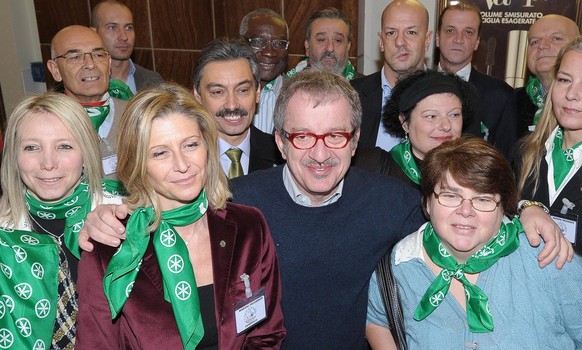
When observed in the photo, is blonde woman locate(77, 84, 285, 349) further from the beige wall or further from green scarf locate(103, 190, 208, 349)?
the beige wall

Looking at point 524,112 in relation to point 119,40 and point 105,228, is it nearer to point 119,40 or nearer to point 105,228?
point 105,228

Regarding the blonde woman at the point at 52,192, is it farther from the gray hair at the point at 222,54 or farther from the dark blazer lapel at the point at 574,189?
the dark blazer lapel at the point at 574,189

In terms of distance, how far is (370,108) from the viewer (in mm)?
3803

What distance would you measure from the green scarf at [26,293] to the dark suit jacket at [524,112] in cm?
316

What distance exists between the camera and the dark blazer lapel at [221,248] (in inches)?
81.6

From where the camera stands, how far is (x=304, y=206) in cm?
235

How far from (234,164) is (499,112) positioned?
204 cm

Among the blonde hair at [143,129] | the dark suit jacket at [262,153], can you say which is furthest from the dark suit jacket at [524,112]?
the blonde hair at [143,129]

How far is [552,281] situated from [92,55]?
128 inches

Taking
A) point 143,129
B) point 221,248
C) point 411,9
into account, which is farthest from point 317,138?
point 411,9

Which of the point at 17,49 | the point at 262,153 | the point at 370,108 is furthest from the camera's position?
the point at 17,49

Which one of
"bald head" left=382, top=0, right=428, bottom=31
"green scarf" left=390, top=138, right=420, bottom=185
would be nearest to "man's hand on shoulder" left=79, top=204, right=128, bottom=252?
"green scarf" left=390, top=138, right=420, bottom=185

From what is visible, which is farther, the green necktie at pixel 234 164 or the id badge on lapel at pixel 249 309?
the green necktie at pixel 234 164

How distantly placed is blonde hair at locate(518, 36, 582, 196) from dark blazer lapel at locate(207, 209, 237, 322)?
1.55m
